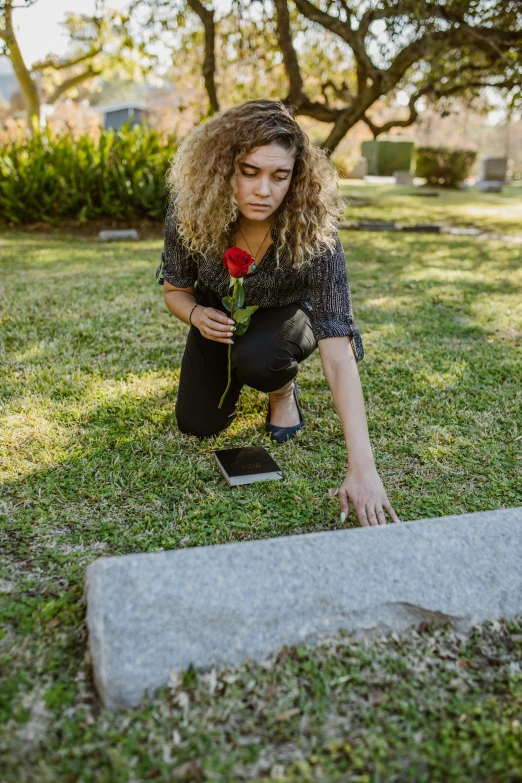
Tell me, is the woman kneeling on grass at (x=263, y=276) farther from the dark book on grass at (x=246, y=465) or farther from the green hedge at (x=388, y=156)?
the green hedge at (x=388, y=156)

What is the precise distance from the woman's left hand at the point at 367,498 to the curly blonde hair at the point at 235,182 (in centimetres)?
81

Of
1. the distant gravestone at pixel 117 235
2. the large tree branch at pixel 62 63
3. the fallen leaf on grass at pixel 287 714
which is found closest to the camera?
the fallen leaf on grass at pixel 287 714

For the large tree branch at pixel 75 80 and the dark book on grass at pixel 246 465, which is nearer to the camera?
the dark book on grass at pixel 246 465

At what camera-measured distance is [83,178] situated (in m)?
7.79

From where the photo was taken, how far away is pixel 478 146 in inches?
1799

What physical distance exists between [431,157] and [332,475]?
59.9ft

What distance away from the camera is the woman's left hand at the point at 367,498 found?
1871 mm

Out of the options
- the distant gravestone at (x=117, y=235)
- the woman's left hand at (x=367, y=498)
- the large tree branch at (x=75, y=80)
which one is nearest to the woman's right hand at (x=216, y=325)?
the woman's left hand at (x=367, y=498)

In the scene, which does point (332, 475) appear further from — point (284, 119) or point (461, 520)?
point (284, 119)

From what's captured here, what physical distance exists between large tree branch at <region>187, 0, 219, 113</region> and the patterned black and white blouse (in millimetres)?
7627

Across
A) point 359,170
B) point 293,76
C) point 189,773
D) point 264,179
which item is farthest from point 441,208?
point 189,773

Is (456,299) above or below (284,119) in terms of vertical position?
below

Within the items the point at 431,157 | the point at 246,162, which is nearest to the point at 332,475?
the point at 246,162

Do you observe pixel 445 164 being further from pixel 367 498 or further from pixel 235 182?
pixel 367 498
